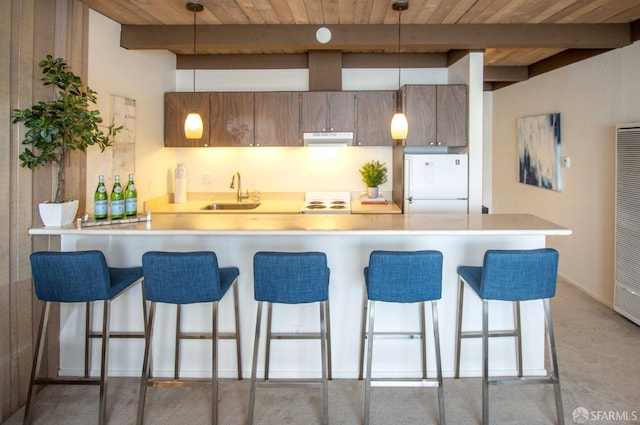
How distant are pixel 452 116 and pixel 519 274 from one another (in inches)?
103

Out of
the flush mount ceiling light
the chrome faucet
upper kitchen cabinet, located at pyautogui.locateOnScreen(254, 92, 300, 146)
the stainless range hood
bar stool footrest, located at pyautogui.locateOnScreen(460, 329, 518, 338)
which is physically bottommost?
bar stool footrest, located at pyautogui.locateOnScreen(460, 329, 518, 338)

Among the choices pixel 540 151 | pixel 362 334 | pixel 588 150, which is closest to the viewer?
pixel 362 334

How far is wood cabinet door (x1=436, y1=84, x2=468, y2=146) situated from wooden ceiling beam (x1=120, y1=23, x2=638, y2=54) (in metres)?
0.71

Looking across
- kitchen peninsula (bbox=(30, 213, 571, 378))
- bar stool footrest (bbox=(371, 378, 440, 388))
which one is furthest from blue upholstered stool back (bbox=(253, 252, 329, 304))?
bar stool footrest (bbox=(371, 378, 440, 388))

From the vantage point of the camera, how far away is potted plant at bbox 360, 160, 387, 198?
Result: 520cm

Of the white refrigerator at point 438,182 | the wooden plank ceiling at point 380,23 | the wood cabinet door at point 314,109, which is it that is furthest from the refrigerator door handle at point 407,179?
the wooden plank ceiling at point 380,23

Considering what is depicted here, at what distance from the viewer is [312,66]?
5.14 m

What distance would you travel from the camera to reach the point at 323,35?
399 cm

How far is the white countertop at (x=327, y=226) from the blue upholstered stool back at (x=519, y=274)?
0.98 ft

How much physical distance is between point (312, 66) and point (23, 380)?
397cm

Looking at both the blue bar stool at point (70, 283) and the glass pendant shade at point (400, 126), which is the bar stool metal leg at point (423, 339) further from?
the blue bar stool at point (70, 283)

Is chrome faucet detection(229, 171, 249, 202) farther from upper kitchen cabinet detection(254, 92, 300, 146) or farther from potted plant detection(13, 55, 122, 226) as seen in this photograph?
potted plant detection(13, 55, 122, 226)

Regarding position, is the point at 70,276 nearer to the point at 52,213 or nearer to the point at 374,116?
the point at 52,213

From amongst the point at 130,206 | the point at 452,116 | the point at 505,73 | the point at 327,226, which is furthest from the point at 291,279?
the point at 505,73
